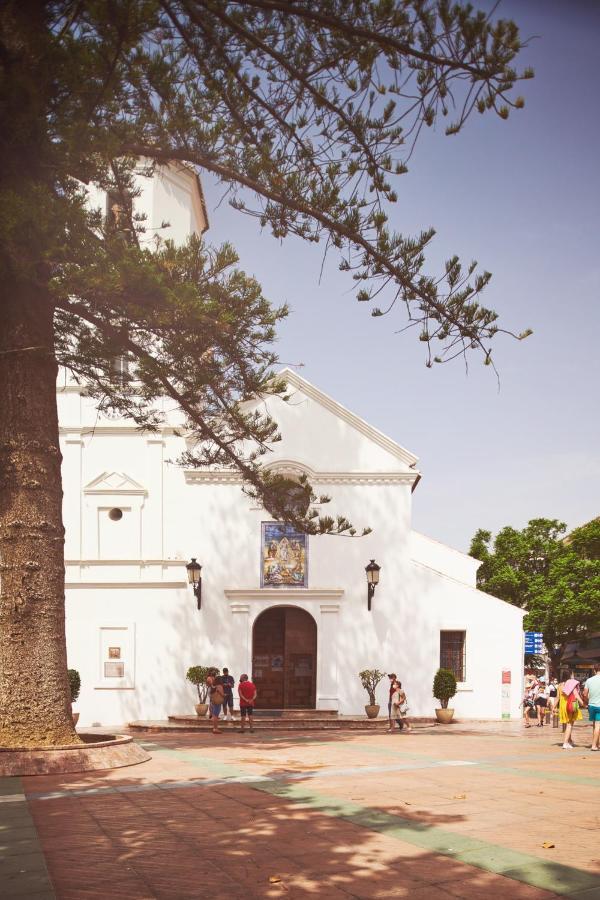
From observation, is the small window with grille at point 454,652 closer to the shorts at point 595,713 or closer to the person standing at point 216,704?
the person standing at point 216,704

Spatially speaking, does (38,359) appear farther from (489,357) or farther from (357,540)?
(357,540)

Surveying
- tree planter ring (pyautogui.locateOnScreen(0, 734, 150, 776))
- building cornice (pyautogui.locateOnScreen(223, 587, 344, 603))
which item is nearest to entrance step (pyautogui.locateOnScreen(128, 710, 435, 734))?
building cornice (pyautogui.locateOnScreen(223, 587, 344, 603))

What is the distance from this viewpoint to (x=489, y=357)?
909cm

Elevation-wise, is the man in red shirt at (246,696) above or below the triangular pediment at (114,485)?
below

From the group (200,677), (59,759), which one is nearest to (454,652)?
(200,677)

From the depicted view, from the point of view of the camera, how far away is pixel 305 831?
7652 millimetres

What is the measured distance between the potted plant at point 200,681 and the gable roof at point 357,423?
8.56m

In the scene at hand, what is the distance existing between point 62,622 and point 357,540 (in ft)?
53.2

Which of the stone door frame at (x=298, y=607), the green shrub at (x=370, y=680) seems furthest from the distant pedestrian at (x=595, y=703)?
the stone door frame at (x=298, y=607)

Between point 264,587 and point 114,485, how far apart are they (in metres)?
5.65

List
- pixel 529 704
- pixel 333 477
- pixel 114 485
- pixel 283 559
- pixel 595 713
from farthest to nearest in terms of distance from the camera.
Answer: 1. pixel 114 485
2. pixel 333 477
3. pixel 283 559
4. pixel 529 704
5. pixel 595 713

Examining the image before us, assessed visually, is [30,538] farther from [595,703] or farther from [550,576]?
[550,576]

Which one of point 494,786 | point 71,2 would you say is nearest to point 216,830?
point 494,786

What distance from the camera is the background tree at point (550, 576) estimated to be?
166 feet
